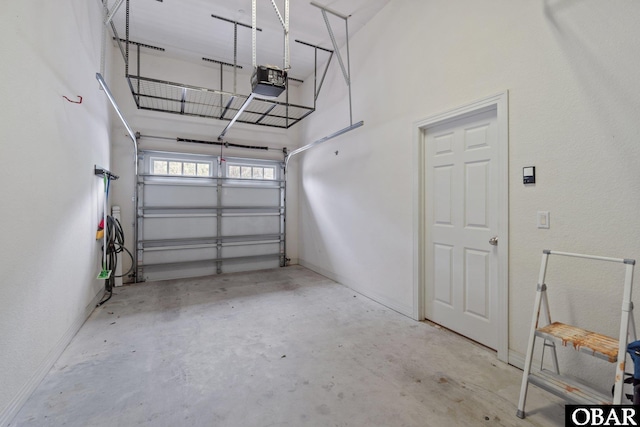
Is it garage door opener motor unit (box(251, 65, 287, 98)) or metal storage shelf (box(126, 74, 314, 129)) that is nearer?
garage door opener motor unit (box(251, 65, 287, 98))

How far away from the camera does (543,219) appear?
196cm

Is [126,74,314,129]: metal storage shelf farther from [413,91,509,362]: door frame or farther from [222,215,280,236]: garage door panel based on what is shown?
[413,91,509,362]: door frame

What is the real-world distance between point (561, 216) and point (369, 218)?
2.07 m

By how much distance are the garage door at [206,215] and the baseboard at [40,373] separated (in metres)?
1.86

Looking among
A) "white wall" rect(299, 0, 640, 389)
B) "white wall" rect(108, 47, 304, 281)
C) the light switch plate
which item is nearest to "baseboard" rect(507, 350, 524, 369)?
"white wall" rect(299, 0, 640, 389)

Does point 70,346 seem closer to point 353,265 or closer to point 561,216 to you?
point 353,265

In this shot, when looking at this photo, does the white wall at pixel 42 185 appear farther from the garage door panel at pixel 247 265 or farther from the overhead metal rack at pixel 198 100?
the garage door panel at pixel 247 265

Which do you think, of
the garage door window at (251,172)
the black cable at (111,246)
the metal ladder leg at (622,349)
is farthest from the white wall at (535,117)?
the black cable at (111,246)

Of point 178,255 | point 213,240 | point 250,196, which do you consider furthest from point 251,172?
point 178,255

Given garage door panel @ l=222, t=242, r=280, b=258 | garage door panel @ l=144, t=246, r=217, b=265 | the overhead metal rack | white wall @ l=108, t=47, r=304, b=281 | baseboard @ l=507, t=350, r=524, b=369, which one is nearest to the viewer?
baseboard @ l=507, t=350, r=524, b=369

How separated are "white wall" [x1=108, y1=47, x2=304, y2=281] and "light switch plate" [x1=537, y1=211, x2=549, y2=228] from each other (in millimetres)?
4457

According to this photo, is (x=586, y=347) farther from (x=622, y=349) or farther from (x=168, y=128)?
(x=168, y=128)

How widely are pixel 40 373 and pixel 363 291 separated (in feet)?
10.6

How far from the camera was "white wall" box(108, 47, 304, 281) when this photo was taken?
439 cm
